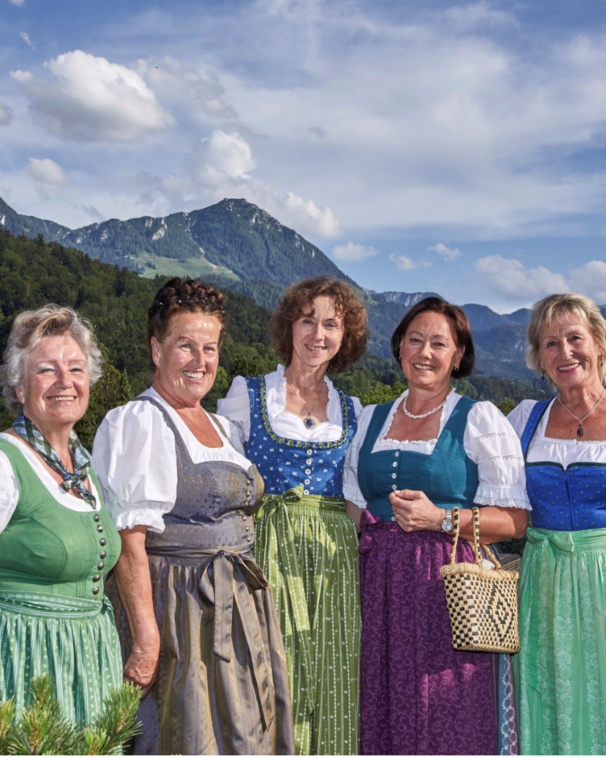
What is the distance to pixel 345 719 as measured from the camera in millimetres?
2512

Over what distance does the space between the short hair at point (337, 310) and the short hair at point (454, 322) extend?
0.24m

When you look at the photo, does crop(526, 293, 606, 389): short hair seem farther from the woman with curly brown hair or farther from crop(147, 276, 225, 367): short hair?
crop(147, 276, 225, 367): short hair

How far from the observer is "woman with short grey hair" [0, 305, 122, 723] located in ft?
6.23

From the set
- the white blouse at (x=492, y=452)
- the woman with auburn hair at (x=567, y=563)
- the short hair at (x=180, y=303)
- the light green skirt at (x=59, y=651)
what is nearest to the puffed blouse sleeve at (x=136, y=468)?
the light green skirt at (x=59, y=651)

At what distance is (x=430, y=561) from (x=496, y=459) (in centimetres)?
49

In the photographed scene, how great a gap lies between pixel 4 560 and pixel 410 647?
5.06 ft

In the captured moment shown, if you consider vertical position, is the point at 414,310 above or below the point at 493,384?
below

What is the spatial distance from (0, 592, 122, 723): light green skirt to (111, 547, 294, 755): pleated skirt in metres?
0.23

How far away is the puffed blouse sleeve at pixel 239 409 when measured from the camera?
2.81 meters

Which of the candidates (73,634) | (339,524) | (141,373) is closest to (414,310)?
(339,524)

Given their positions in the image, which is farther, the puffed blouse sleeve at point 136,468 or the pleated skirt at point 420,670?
the pleated skirt at point 420,670

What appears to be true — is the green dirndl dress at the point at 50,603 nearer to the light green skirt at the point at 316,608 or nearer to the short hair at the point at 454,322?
the light green skirt at the point at 316,608

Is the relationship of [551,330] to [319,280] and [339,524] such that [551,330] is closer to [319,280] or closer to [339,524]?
[319,280]

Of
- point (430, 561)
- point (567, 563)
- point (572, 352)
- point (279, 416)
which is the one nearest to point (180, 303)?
point (279, 416)
